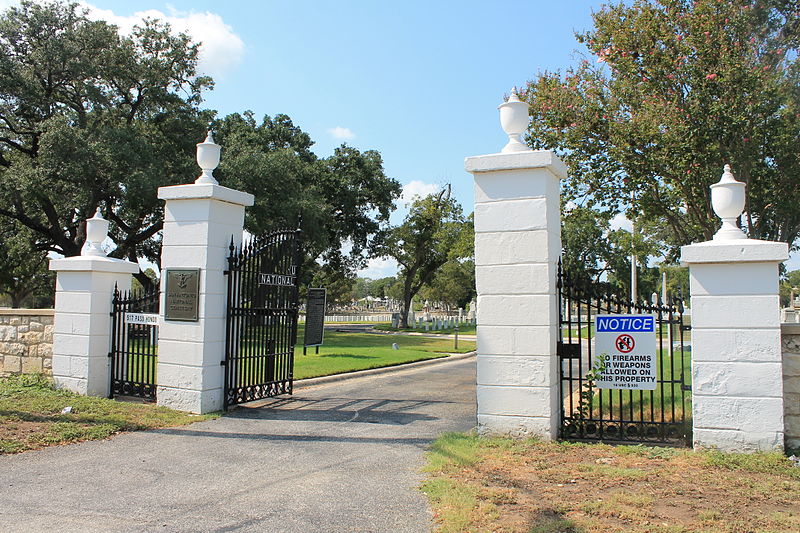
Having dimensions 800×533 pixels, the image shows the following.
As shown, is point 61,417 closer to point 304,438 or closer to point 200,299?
point 200,299

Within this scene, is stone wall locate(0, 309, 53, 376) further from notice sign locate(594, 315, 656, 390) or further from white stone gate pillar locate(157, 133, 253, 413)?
notice sign locate(594, 315, 656, 390)

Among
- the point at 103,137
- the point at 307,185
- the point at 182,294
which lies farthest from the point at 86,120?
the point at 182,294

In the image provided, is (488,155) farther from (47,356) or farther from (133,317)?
(47,356)

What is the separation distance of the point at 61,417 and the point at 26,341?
3.35m

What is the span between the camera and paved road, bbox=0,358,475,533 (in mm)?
4578

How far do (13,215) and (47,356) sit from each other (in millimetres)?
13975

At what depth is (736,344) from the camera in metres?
6.18

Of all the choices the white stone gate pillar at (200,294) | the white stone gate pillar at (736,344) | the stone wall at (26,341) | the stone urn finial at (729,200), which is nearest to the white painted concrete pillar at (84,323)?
the stone wall at (26,341)

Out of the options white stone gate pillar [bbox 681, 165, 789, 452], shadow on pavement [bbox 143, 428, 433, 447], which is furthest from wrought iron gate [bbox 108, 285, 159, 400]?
white stone gate pillar [bbox 681, 165, 789, 452]

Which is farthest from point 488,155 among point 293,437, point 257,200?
point 257,200

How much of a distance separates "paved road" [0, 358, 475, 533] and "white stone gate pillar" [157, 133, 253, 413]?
722mm

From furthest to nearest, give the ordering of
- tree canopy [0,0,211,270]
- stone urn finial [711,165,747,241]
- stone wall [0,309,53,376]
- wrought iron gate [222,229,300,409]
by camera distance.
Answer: tree canopy [0,0,211,270] → stone wall [0,309,53,376] → wrought iron gate [222,229,300,409] → stone urn finial [711,165,747,241]

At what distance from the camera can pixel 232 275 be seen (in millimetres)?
8914

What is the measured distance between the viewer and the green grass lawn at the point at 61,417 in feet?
23.1
